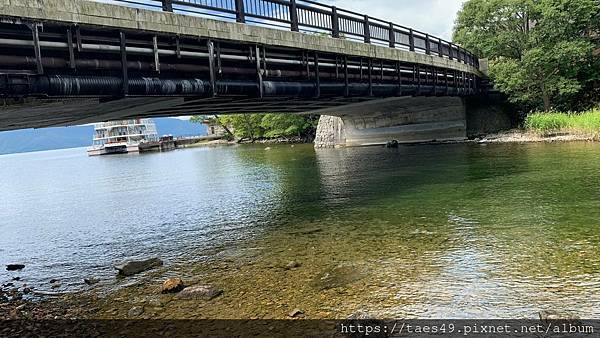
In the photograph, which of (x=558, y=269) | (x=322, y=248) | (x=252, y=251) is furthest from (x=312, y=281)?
(x=558, y=269)

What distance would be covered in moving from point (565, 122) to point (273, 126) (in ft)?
165

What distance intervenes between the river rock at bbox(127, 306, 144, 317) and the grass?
1292 inches

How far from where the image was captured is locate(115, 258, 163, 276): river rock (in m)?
9.61

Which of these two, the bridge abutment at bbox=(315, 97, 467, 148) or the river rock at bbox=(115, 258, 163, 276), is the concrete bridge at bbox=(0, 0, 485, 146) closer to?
the river rock at bbox=(115, 258, 163, 276)

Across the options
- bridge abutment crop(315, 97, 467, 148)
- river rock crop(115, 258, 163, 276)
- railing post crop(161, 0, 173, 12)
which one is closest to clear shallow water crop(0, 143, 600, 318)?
river rock crop(115, 258, 163, 276)

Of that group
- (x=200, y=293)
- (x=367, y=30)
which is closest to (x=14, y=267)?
(x=200, y=293)

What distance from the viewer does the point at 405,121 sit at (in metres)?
44.3

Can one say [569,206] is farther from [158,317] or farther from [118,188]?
[118,188]

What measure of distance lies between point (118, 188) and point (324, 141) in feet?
97.3

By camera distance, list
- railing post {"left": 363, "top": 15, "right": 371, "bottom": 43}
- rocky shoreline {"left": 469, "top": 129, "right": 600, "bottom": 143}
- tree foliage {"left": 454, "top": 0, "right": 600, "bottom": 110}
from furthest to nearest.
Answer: tree foliage {"left": 454, "top": 0, "right": 600, "bottom": 110} < rocky shoreline {"left": 469, "top": 129, "right": 600, "bottom": 143} < railing post {"left": 363, "top": 15, "right": 371, "bottom": 43}

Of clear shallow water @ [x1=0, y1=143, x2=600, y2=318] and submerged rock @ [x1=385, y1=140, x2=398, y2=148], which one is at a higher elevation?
submerged rock @ [x1=385, y1=140, x2=398, y2=148]

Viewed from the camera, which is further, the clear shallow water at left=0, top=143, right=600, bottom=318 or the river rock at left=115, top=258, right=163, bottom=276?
the river rock at left=115, top=258, right=163, bottom=276

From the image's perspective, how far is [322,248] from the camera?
33.8ft

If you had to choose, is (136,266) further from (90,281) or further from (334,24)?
(334,24)
